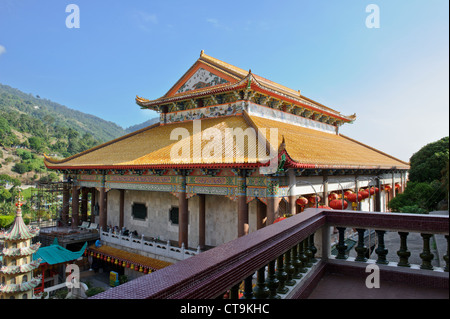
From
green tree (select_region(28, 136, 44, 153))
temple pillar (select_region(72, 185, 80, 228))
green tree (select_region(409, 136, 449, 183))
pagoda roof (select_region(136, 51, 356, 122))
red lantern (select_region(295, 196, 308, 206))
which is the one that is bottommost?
temple pillar (select_region(72, 185, 80, 228))

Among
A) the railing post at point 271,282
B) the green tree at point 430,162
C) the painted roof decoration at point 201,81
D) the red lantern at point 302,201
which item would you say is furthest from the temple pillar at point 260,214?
the green tree at point 430,162

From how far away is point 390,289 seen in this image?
3.57 m

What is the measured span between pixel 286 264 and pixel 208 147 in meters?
10.4

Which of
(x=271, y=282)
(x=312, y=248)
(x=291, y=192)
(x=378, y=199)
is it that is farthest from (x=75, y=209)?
(x=378, y=199)

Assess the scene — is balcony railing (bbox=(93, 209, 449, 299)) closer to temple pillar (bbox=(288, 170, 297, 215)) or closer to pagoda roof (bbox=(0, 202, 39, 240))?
temple pillar (bbox=(288, 170, 297, 215))

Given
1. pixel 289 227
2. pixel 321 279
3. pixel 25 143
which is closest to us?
pixel 289 227

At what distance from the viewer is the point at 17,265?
38.6 ft

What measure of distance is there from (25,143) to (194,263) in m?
117

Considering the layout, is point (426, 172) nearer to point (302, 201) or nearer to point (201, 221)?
point (302, 201)

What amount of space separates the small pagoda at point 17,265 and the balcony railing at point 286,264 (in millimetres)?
11988

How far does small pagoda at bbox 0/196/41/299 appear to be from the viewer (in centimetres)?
1150

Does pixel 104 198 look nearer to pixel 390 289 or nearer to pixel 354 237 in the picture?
pixel 354 237

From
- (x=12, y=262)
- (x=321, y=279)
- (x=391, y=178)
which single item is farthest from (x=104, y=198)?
(x=391, y=178)

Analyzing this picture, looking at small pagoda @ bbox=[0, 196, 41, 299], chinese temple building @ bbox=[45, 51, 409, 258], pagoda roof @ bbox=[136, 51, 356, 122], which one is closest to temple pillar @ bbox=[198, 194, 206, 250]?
chinese temple building @ bbox=[45, 51, 409, 258]
